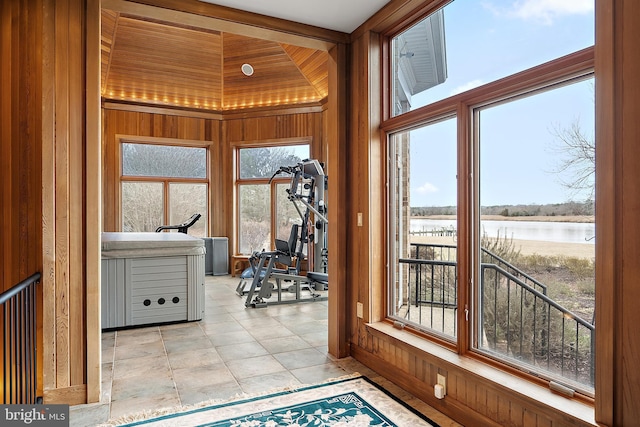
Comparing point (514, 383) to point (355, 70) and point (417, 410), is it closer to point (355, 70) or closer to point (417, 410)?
point (417, 410)

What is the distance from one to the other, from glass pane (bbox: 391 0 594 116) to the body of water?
83 centimetres

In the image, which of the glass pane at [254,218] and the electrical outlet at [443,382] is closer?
the electrical outlet at [443,382]

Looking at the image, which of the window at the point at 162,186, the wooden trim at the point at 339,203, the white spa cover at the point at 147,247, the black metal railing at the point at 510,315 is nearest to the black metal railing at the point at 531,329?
the black metal railing at the point at 510,315

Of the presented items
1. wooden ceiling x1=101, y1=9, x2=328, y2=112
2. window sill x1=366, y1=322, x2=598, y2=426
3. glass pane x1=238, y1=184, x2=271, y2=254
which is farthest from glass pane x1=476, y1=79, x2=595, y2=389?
glass pane x1=238, y1=184, x2=271, y2=254

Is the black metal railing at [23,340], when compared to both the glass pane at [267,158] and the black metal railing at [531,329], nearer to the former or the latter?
the black metal railing at [531,329]

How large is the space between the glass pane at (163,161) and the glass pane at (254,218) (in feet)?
3.18

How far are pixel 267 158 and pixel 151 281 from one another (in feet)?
13.3

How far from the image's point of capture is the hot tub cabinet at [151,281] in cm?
432

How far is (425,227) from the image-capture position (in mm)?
2938

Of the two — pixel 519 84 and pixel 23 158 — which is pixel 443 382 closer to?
pixel 519 84

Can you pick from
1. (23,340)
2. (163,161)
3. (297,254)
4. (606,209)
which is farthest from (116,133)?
(606,209)

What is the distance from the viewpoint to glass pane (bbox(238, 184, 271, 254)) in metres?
7.99

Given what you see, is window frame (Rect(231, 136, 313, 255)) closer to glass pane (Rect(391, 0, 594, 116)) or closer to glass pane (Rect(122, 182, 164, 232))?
glass pane (Rect(122, 182, 164, 232))

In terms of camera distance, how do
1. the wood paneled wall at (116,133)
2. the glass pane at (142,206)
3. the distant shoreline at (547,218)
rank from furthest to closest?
the glass pane at (142,206) → the wood paneled wall at (116,133) → the distant shoreline at (547,218)
